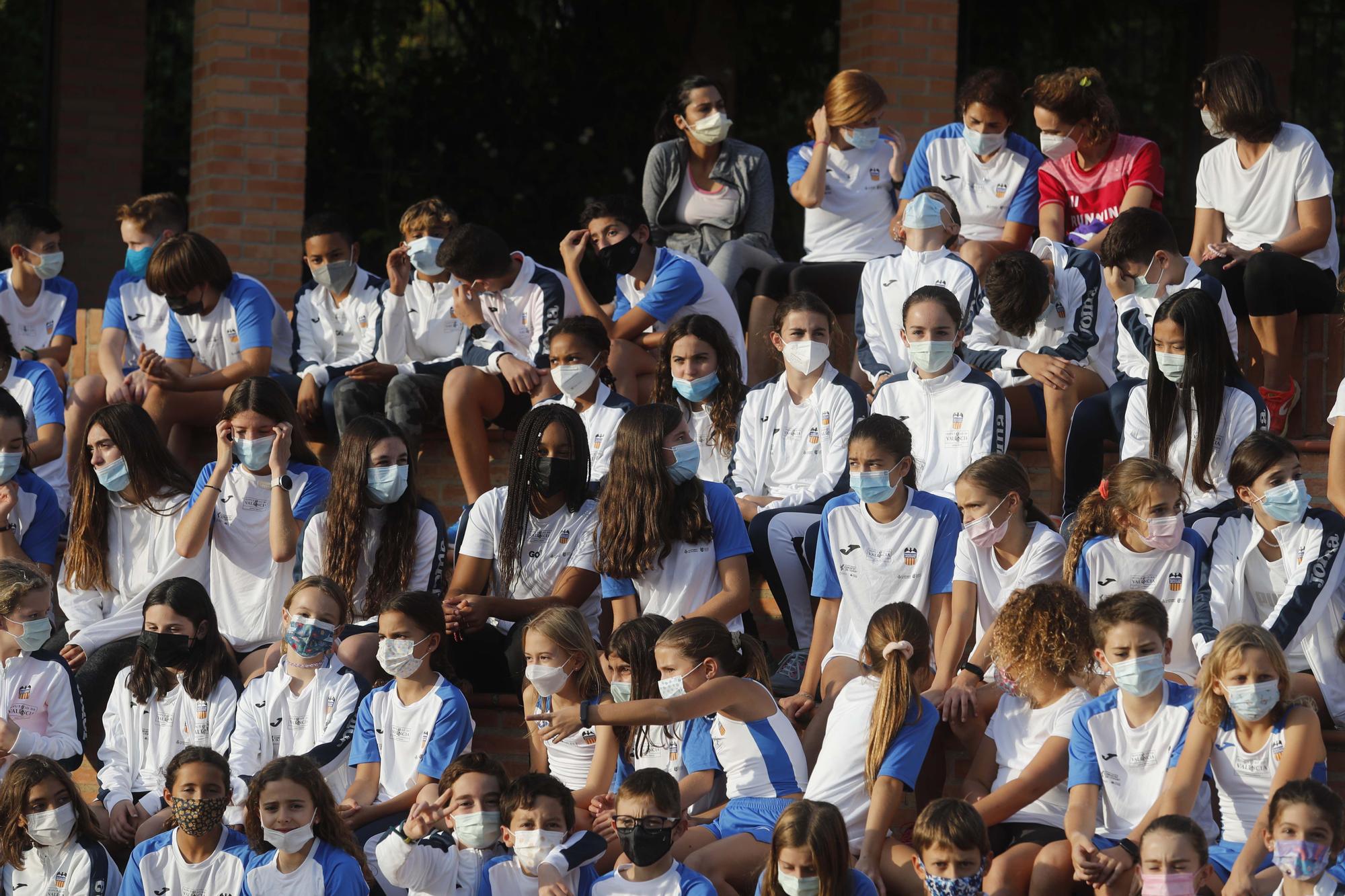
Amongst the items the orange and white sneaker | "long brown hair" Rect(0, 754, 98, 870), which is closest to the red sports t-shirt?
the orange and white sneaker

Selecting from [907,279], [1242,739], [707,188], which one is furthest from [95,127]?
[1242,739]

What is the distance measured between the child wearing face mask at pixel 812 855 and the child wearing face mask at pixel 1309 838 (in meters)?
1.19

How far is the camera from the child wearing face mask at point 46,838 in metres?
6.44

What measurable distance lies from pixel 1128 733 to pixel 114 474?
422cm

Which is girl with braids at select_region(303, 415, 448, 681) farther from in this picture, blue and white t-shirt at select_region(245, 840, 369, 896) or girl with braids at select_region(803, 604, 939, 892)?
girl with braids at select_region(803, 604, 939, 892)

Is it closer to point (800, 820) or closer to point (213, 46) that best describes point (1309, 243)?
point (800, 820)

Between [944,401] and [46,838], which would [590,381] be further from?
[46,838]

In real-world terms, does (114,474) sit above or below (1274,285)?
below

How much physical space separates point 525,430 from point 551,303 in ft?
4.81

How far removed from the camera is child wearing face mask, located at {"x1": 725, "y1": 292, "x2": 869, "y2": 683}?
7.80 metres

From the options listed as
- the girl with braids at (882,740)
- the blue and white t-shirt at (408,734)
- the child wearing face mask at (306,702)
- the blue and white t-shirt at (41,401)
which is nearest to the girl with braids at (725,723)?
the girl with braids at (882,740)

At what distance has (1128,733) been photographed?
20.4 feet

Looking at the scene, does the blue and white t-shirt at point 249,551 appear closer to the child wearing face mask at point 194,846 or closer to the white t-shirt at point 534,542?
the white t-shirt at point 534,542

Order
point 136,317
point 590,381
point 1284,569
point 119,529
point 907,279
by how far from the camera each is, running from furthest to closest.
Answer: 1. point 136,317
2. point 907,279
3. point 590,381
4. point 119,529
5. point 1284,569
